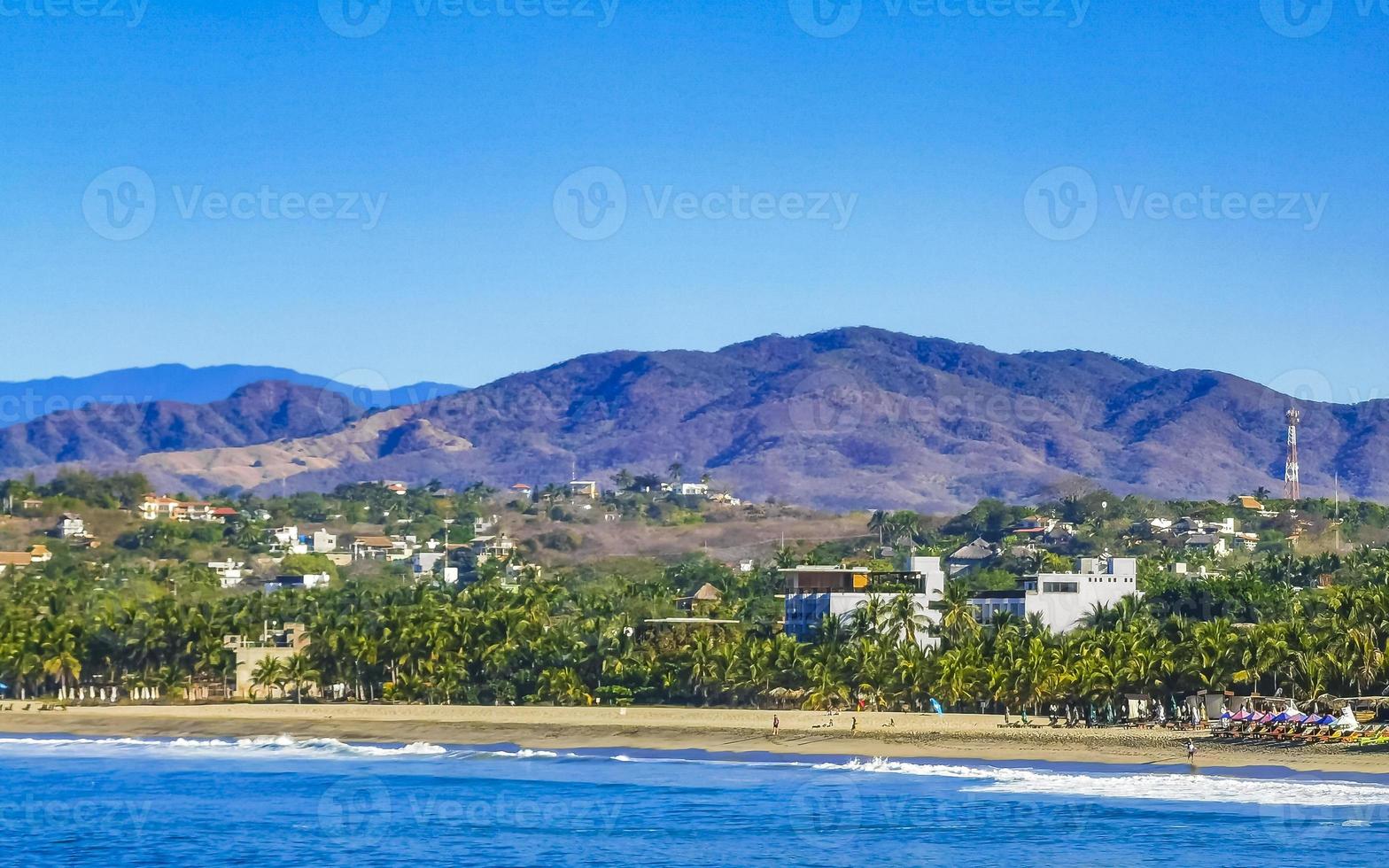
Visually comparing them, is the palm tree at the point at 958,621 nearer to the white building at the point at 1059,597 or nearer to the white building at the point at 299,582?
the white building at the point at 1059,597

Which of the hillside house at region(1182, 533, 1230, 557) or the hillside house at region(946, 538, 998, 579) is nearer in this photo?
the hillside house at region(946, 538, 998, 579)

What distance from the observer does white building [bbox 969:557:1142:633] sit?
7844 centimetres

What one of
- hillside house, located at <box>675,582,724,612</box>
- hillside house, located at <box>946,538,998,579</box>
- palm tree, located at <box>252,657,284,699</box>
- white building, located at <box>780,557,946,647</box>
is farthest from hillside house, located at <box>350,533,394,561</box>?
white building, located at <box>780,557,946,647</box>

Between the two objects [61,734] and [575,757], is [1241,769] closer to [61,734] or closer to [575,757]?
[575,757]

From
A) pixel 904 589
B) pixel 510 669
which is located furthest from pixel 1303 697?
pixel 510 669

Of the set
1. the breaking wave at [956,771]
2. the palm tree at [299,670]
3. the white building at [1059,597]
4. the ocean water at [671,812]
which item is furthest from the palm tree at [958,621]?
the palm tree at [299,670]

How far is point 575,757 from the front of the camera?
62.4 metres

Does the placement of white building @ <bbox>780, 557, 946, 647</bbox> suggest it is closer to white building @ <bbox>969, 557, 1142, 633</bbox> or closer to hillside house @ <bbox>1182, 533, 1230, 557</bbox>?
white building @ <bbox>969, 557, 1142, 633</bbox>

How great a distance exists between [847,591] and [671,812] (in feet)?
101

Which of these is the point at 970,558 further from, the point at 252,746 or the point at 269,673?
the point at 252,746

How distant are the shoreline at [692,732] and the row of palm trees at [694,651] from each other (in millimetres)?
1712

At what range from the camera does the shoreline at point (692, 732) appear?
55.7m

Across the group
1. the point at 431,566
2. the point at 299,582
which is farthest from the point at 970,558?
the point at 299,582

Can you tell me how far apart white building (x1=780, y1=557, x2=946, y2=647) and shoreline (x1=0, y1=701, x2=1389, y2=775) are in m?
9.68
